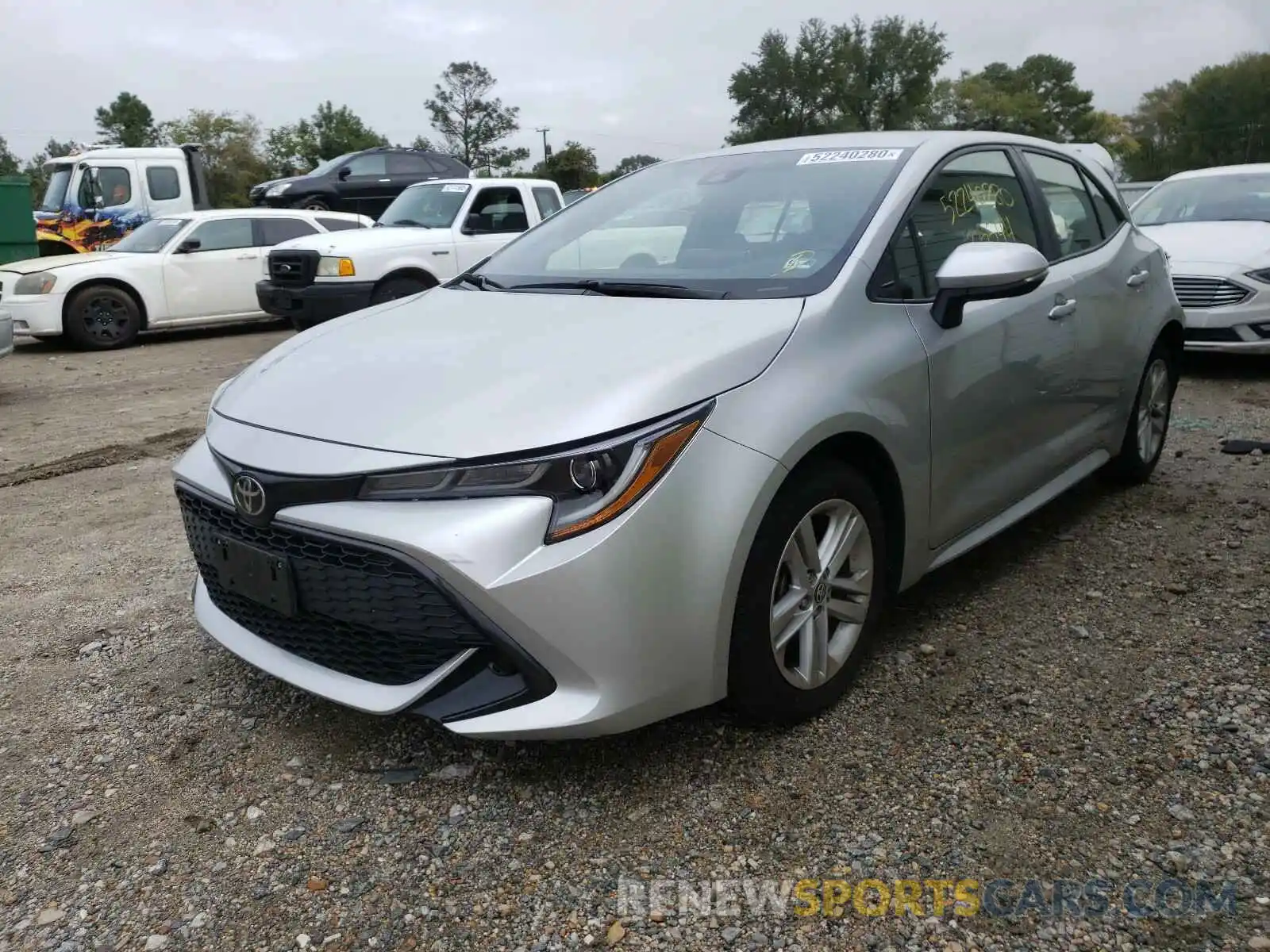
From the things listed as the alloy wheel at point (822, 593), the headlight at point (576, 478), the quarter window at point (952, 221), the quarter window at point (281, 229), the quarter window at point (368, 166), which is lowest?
the alloy wheel at point (822, 593)

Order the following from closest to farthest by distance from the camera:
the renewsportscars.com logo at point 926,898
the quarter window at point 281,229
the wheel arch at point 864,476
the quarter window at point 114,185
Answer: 1. the renewsportscars.com logo at point 926,898
2. the wheel arch at point 864,476
3. the quarter window at point 281,229
4. the quarter window at point 114,185

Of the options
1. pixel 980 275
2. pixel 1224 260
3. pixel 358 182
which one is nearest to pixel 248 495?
pixel 980 275

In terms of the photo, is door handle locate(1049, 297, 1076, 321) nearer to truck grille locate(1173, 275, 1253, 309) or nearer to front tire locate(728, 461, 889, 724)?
front tire locate(728, 461, 889, 724)

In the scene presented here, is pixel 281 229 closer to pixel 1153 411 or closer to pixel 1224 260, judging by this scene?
pixel 1224 260

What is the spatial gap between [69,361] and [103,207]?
4.99 m

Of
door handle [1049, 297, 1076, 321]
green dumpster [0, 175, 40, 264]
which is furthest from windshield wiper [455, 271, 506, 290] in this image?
green dumpster [0, 175, 40, 264]

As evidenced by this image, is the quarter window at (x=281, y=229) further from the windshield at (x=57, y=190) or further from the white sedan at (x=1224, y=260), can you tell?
the white sedan at (x=1224, y=260)

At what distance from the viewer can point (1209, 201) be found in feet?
27.3

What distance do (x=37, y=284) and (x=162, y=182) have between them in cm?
435

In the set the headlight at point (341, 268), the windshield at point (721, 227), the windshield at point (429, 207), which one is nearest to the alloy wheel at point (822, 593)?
the windshield at point (721, 227)

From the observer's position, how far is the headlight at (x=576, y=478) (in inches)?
83.0

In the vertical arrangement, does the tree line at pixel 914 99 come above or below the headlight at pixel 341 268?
above

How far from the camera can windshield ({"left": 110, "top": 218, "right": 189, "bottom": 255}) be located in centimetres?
1175

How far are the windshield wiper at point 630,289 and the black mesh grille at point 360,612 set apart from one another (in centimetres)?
113
